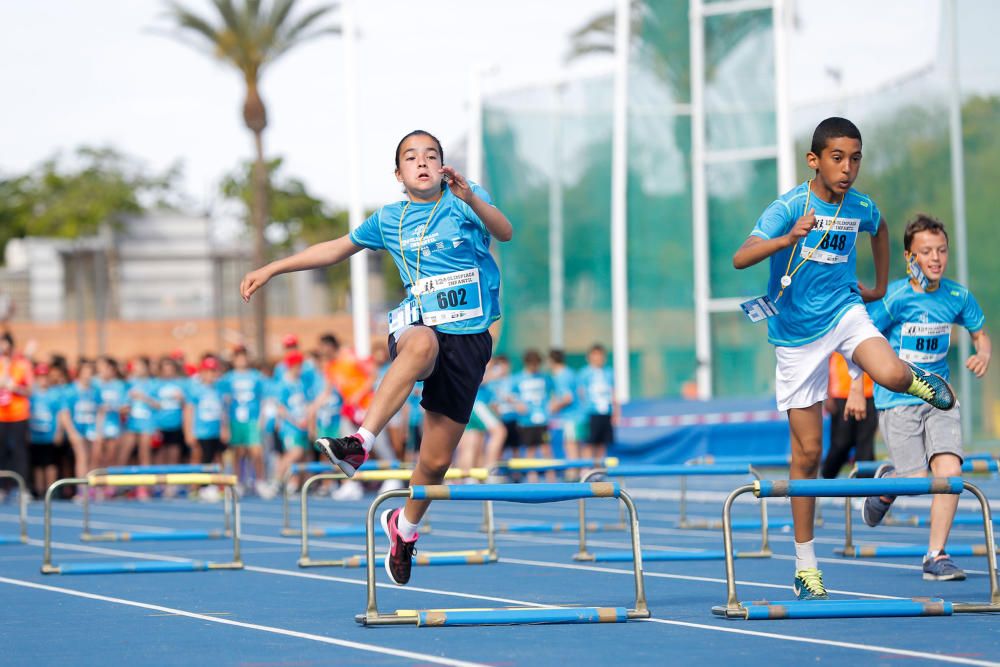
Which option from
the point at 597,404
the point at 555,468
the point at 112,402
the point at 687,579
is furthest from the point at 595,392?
the point at 687,579

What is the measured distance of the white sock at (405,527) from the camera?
8.40 m

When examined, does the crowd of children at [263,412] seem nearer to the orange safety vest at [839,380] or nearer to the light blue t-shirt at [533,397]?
the light blue t-shirt at [533,397]

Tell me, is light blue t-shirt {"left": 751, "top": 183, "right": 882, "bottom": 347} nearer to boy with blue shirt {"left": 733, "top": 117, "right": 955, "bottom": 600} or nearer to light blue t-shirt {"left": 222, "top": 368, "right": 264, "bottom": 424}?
boy with blue shirt {"left": 733, "top": 117, "right": 955, "bottom": 600}

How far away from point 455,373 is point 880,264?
7.94 feet

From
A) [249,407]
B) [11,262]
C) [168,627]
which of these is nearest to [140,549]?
[168,627]

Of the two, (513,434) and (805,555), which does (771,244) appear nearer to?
(805,555)

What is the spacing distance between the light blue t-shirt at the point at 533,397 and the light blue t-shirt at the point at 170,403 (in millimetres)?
5033

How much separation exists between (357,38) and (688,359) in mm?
7850

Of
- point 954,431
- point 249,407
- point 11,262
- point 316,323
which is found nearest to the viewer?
point 954,431

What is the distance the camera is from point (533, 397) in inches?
938

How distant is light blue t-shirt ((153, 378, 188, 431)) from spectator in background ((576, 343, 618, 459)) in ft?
19.9

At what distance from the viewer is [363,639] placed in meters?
7.43

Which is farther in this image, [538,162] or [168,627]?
[538,162]

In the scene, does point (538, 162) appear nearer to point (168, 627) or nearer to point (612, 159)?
point (612, 159)
